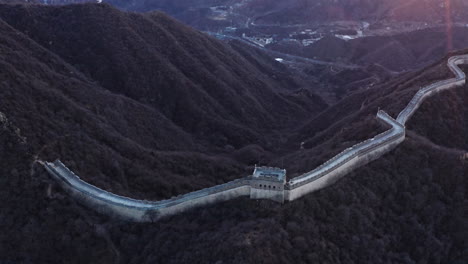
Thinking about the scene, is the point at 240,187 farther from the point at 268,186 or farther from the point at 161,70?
the point at 161,70

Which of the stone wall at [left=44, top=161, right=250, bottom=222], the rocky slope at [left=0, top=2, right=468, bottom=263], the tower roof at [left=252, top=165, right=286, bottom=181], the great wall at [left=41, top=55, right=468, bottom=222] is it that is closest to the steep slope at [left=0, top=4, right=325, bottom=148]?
the rocky slope at [left=0, top=2, right=468, bottom=263]

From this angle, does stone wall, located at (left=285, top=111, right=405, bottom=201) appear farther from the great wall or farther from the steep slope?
the steep slope

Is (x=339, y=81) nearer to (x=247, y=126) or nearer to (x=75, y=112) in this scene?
(x=247, y=126)

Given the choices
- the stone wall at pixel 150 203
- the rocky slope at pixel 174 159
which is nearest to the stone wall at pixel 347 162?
the rocky slope at pixel 174 159

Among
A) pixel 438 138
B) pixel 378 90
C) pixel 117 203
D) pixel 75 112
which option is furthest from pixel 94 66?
pixel 438 138

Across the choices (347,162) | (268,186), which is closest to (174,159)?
(268,186)
